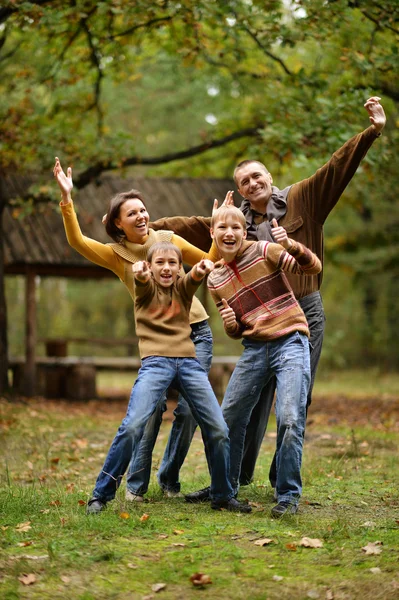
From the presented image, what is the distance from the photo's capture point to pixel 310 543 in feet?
14.5

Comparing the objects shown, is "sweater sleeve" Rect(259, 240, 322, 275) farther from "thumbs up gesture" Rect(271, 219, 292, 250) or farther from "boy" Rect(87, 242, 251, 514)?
"boy" Rect(87, 242, 251, 514)

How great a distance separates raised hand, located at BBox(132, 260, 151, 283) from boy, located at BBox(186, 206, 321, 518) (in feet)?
1.68

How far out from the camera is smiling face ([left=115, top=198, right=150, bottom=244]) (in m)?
5.41

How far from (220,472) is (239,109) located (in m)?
14.6

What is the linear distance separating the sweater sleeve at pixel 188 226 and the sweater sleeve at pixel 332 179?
0.78m

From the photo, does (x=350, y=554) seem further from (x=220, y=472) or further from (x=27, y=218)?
(x=27, y=218)

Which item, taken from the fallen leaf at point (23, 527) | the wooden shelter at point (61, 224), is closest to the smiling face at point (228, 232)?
the fallen leaf at point (23, 527)

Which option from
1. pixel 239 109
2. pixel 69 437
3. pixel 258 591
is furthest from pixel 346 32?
pixel 258 591

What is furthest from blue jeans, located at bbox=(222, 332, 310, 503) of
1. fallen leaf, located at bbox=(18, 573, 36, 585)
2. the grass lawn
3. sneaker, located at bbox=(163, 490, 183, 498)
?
Answer: fallen leaf, located at bbox=(18, 573, 36, 585)

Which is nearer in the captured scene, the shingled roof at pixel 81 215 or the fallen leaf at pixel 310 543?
the fallen leaf at pixel 310 543

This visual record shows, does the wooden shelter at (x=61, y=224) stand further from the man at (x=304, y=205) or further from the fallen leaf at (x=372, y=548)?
the fallen leaf at (x=372, y=548)

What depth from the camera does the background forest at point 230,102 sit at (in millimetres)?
10711

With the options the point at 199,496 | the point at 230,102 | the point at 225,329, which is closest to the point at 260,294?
the point at 225,329

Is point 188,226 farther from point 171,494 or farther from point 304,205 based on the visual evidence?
point 171,494
